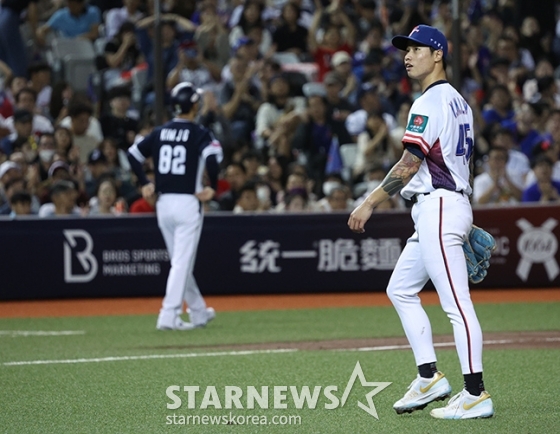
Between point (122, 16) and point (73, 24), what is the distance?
868mm

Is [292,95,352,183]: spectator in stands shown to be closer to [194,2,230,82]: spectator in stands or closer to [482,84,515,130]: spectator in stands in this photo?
[194,2,230,82]: spectator in stands

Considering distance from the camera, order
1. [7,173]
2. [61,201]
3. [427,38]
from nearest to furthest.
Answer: [427,38] → [61,201] → [7,173]

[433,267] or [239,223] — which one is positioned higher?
[433,267]

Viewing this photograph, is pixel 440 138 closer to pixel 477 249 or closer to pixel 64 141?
pixel 477 249

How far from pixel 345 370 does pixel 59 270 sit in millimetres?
6608

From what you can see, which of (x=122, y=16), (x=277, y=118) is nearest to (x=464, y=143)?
(x=277, y=118)

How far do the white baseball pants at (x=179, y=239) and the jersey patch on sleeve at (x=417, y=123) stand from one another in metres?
4.93

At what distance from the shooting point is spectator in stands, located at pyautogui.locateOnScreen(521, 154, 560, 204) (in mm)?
14273

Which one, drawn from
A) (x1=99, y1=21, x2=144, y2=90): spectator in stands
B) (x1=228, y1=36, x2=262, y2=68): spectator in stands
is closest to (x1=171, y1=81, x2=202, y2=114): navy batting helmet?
(x1=228, y1=36, x2=262, y2=68): spectator in stands

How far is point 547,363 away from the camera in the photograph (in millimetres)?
8117

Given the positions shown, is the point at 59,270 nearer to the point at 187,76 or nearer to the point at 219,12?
the point at 187,76

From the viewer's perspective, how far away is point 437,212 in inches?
234

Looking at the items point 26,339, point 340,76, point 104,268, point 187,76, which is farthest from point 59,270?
point 340,76

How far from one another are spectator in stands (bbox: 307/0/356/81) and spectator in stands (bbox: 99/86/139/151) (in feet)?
12.4
